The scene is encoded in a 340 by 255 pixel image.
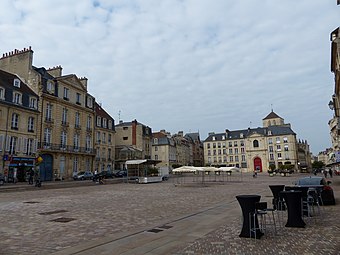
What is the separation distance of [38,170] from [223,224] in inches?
1153

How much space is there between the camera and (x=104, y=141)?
1841 inches

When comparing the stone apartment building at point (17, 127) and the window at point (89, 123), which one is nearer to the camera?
the stone apartment building at point (17, 127)

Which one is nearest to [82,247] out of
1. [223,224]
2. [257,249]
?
[257,249]

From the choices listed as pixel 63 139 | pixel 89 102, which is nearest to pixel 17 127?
pixel 63 139

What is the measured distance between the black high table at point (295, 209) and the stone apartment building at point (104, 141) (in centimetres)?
3913

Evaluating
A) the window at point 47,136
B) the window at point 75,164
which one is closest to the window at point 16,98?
the window at point 47,136

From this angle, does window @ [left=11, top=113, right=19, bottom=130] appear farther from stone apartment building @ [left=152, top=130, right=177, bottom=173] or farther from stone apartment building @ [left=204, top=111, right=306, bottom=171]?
stone apartment building @ [left=204, top=111, right=306, bottom=171]

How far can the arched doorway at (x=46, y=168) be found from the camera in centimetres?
3391

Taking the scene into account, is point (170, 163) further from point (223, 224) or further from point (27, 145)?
point (223, 224)

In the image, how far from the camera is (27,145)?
103 ft

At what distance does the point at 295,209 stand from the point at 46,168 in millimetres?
32554

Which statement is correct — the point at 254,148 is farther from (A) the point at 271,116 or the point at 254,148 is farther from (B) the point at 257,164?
(A) the point at 271,116

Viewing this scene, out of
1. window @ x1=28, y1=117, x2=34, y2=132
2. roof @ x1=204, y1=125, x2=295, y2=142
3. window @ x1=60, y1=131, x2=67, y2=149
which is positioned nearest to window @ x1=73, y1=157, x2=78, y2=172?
window @ x1=60, y1=131, x2=67, y2=149

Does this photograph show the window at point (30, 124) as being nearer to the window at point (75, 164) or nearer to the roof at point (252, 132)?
the window at point (75, 164)
